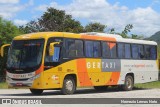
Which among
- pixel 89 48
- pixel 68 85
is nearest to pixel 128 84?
pixel 89 48

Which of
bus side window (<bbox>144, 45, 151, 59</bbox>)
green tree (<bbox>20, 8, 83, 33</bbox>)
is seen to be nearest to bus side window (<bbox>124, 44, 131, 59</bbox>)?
bus side window (<bbox>144, 45, 151, 59</bbox>)

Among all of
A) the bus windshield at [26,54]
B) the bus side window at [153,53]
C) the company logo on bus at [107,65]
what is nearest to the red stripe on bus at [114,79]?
the company logo on bus at [107,65]

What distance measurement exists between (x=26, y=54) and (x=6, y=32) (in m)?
25.0

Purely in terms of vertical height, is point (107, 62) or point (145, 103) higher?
point (107, 62)

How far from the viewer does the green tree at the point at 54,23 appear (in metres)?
66.7

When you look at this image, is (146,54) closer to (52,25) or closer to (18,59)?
(18,59)

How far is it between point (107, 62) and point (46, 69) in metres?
5.25

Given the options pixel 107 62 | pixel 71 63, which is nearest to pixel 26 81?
pixel 71 63

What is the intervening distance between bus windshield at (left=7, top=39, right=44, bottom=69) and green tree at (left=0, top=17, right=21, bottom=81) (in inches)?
902

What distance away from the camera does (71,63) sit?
22.2 m

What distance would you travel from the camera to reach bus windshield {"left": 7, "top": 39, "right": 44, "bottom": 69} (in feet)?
68.9

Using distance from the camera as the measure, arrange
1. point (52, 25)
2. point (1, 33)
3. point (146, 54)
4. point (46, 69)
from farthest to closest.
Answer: point (52, 25), point (1, 33), point (146, 54), point (46, 69)

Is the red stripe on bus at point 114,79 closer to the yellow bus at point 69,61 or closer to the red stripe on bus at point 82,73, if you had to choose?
the yellow bus at point 69,61

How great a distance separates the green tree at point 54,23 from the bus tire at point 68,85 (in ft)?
142
